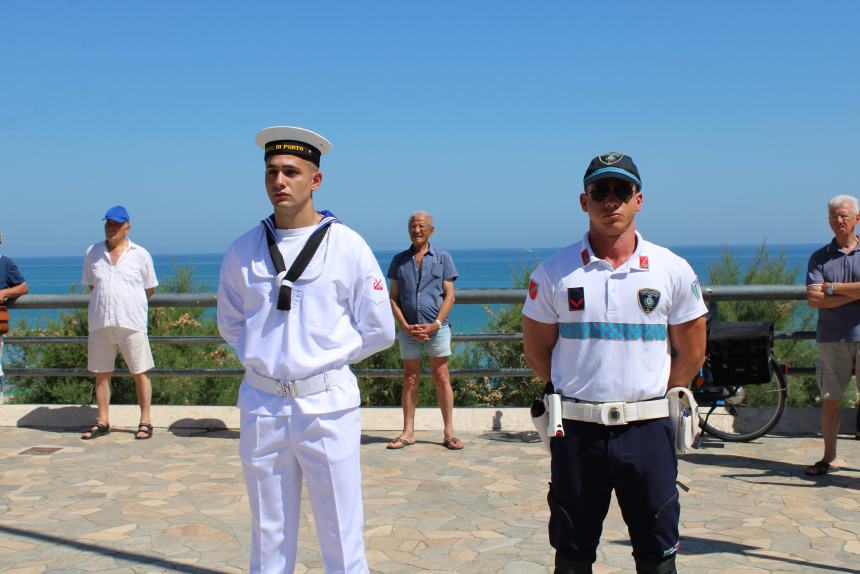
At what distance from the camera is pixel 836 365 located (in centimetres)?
651

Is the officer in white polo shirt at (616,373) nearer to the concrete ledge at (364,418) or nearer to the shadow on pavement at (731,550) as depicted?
the shadow on pavement at (731,550)

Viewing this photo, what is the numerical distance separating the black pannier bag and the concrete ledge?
945 mm

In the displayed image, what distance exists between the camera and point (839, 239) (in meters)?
6.43

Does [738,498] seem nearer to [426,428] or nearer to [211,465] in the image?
[426,428]

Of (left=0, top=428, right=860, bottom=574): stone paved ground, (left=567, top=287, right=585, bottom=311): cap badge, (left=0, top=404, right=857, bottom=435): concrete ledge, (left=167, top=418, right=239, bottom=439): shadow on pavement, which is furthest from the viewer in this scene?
(left=167, top=418, right=239, bottom=439): shadow on pavement

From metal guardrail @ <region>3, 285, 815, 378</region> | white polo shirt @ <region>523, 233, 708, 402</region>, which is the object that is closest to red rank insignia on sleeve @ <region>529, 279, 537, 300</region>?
white polo shirt @ <region>523, 233, 708, 402</region>

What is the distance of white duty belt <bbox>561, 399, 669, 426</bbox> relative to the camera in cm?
332

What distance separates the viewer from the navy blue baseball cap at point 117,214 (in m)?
7.91

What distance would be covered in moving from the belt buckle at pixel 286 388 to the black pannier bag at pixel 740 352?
481cm

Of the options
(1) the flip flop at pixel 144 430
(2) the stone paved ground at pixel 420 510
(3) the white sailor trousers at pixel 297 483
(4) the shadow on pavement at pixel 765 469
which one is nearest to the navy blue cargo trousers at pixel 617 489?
(3) the white sailor trousers at pixel 297 483

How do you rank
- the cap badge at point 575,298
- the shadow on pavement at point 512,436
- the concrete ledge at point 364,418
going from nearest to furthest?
the cap badge at point 575,298 → the shadow on pavement at point 512,436 → the concrete ledge at point 364,418

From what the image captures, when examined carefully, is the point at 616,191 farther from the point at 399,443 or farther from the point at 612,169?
the point at 399,443

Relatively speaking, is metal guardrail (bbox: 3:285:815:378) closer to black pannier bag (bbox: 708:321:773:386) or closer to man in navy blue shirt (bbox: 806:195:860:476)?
black pannier bag (bbox: 708:321:773:386)

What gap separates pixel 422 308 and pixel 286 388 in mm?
4048
